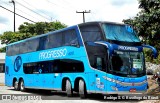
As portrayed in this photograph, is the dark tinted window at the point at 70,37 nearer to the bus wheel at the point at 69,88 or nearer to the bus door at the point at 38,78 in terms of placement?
the bus wheel at the point at 69,88

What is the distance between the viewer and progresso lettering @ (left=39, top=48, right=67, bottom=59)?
18.1 metres

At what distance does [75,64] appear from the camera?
1709 centimetres

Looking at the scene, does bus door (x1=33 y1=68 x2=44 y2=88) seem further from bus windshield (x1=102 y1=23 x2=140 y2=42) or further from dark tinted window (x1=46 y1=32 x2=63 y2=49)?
bus windshield (x1=102 y1=23 x2=140 y2=42)

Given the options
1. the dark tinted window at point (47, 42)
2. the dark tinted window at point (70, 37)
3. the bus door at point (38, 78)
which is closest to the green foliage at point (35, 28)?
the dark tinted window at point (47, 42)

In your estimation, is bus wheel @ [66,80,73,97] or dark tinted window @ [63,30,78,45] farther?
bus wheel @ [66,80,73,97]

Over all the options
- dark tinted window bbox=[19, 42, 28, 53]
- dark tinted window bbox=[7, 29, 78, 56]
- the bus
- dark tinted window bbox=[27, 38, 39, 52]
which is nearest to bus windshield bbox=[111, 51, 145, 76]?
the bus

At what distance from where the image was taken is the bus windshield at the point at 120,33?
51.0ft

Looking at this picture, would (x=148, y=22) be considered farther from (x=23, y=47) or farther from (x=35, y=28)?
(x=35, y=28)

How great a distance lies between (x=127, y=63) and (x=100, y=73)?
4.79 ft

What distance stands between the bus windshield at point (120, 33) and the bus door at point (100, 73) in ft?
3.80

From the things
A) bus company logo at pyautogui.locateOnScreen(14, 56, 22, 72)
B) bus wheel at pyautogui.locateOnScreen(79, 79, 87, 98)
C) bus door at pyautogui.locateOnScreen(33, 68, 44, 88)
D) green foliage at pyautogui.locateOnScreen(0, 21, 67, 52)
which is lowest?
bus wheel at pyautogui.locateOnScreen(79, 79, 87, 98)

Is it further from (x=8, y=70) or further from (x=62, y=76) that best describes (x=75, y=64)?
(x=8, y=70)

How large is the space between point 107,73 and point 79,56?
7.93 ft

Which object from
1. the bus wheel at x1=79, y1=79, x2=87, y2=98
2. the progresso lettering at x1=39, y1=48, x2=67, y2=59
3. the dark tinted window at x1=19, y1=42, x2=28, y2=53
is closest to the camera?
the bus wheel at x1=79, y1=79, x2=87, y2=98
